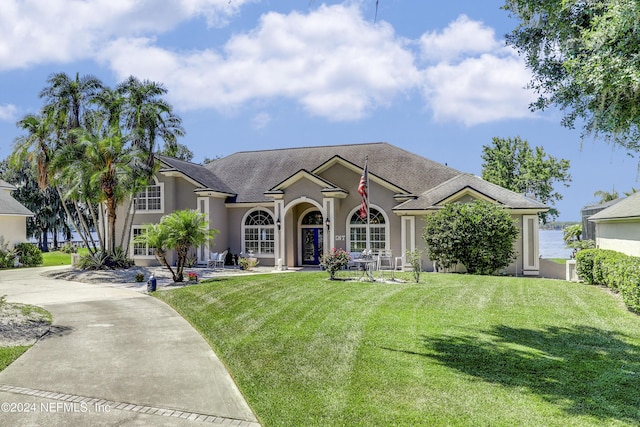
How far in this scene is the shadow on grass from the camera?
5.84m

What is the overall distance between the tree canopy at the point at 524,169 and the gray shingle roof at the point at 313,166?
58.1 feet

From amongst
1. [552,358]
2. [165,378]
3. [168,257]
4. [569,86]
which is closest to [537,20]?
[569,86]

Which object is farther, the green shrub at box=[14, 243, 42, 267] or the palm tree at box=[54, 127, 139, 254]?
the green shrub at box=[14, 243, 42, 267]

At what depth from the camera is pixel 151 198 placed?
25859mm

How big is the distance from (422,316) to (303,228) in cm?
1548

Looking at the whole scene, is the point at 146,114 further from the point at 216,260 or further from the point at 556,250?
the point at 556,250

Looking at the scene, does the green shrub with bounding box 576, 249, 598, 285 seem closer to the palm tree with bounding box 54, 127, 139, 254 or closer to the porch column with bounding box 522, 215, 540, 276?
the porch column with bounding box 522, 215, 540, 276

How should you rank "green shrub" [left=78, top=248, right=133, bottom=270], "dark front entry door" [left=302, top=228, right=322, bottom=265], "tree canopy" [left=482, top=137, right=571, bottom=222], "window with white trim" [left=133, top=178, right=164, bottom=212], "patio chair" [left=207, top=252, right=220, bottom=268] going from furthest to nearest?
"tree canopy" [left=482, top=137, right=571, bottom=222]
"window with white trim" [left=133, top=178, right=164, bottom=212]
"dark front entry door" [left=302, top=228, right=322, bottom=265]
"patio chair" [left=207, top=252, right=220, bottom=268]
"green shrub" [left=78, top=248, right=133, bottom=270]

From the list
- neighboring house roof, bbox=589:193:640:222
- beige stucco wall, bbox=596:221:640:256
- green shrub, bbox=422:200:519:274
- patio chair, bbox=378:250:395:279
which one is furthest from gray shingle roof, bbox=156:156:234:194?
beige stucco wall, bbox=596:221:640:256

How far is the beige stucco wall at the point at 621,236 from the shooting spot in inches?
640

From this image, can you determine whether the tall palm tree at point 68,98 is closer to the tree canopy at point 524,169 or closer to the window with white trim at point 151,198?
the window with white trim at point 151,198

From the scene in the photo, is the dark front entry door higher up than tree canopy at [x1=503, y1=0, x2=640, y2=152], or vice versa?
tree canopy at [x1=503, y1=0, x2=640, y2=152]

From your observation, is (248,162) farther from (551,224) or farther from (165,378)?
(551,224)

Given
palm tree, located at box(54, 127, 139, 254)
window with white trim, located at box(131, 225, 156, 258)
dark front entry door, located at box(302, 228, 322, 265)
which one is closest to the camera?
palm tree, located at box(54, 127, 139, 254)
